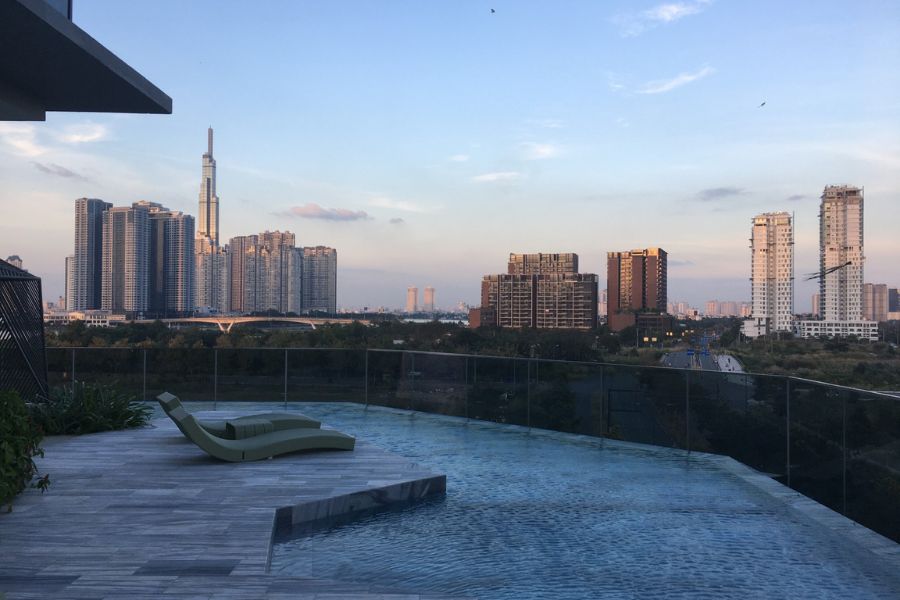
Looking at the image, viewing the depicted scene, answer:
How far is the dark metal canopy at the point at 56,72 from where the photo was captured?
7.59m

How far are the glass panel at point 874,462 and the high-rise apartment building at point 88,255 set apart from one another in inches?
2440

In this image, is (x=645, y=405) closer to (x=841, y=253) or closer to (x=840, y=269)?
(x=840, y=269)

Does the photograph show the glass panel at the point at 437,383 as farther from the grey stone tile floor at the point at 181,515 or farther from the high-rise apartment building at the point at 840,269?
the high-rise apartment building at the point at 840,269

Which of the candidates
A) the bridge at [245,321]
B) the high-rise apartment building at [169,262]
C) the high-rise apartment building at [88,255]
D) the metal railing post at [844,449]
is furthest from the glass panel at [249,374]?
the high-rise apartment building at [88,255]

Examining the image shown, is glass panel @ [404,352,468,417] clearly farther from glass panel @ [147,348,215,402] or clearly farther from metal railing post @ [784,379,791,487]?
metal railing post @ [784,379,791,487]

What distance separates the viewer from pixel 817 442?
22.8ft

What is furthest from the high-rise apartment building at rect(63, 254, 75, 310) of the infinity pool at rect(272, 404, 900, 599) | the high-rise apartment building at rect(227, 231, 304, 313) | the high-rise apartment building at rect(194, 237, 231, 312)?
the infinity pool at rect(272, 404, 900, 599)

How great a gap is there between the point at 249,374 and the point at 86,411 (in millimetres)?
4346

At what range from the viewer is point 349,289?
1907 inches

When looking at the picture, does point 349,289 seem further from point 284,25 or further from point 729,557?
point 729,557

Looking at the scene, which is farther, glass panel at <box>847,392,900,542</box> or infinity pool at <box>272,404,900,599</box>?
glass panel at <box>847,392,900,542</box>

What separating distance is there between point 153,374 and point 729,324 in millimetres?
86458

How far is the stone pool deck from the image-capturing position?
12.5 feet

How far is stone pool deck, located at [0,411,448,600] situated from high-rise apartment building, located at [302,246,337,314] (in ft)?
186
